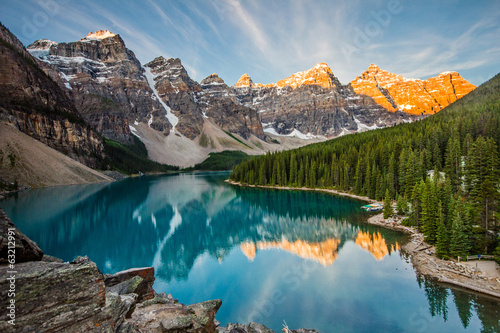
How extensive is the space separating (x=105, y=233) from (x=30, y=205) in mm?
22889

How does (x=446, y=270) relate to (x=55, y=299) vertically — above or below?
below

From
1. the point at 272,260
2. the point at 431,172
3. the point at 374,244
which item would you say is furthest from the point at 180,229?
the point at 431,172

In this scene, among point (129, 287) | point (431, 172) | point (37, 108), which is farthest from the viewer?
point (37, 108)

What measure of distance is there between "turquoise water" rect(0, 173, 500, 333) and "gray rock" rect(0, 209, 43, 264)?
452 inches

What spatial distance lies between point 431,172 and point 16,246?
197 ft

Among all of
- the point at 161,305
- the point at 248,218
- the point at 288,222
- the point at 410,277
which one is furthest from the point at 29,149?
the point at 410,277

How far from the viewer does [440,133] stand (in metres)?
57.5

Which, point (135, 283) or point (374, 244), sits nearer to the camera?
point (135, 283)

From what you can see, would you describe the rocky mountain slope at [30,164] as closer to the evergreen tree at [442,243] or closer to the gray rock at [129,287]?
the gray rock at [129,287]

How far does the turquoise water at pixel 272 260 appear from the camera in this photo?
1484cm

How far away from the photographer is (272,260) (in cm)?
2456

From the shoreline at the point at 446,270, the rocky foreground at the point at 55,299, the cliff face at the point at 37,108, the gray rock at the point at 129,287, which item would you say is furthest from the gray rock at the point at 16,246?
the cliff face at the point at 37,108

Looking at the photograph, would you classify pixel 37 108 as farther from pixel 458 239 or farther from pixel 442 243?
pixel 458 239

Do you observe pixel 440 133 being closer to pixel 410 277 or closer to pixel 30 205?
pixel 410 277
